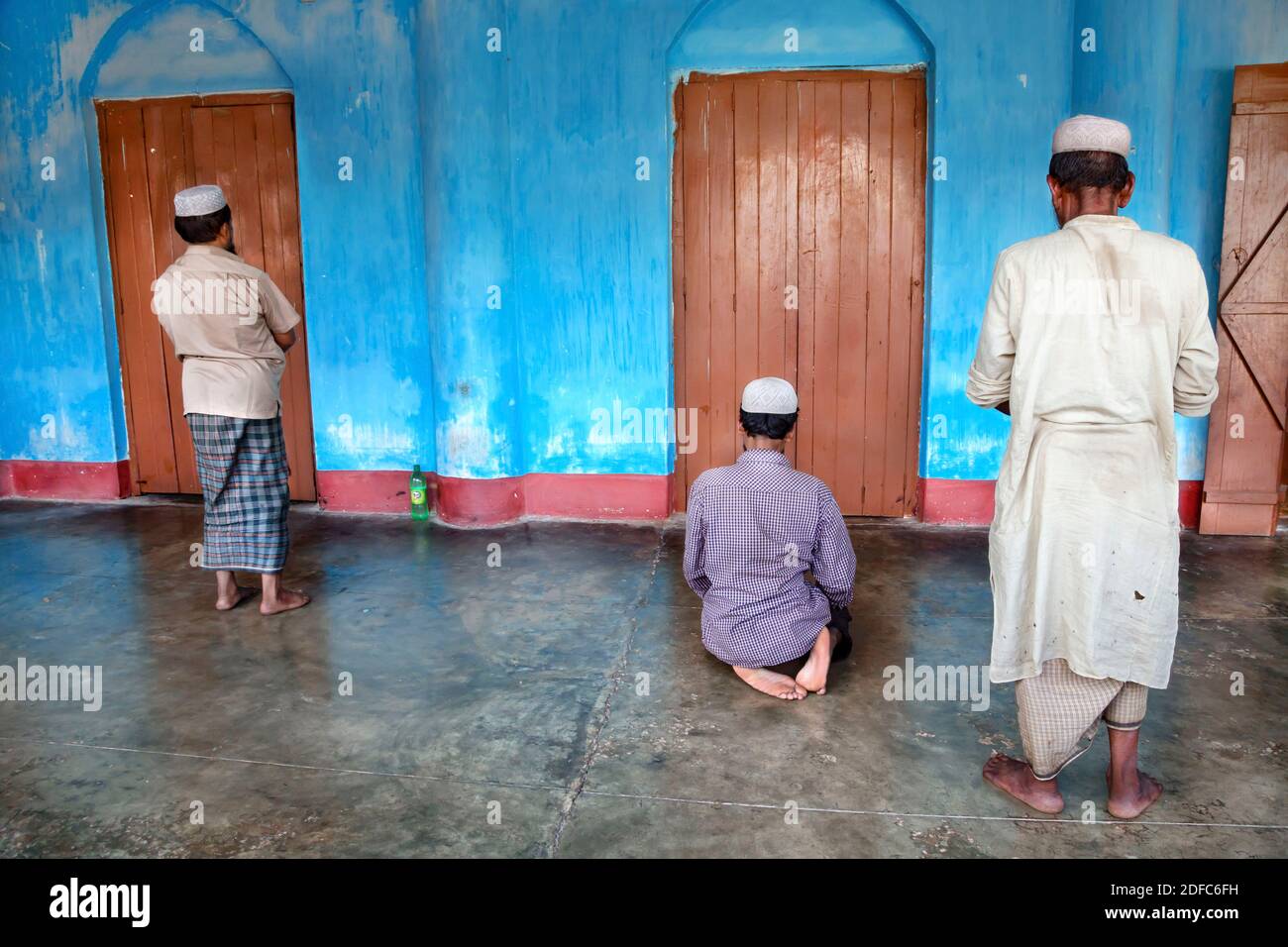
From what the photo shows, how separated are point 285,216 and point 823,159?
135 inches

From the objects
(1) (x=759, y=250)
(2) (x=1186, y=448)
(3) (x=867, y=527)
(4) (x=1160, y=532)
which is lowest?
(3) (x=867, y=527)

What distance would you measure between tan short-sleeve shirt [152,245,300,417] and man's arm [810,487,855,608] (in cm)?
252

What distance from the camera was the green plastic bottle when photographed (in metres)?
6.11

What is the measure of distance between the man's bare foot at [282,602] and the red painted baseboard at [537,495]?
5.03ft

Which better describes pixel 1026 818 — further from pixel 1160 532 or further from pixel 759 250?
pixel 759 250

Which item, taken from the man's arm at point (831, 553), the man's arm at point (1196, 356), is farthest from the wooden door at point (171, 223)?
the man's arm at point (1196, 356)

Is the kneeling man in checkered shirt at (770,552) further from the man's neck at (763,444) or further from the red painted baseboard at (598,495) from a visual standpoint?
the red painted baseboard at (598,495)

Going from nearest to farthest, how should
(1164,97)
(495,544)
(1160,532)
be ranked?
(1160,532) → (1164,97) → (495,544)

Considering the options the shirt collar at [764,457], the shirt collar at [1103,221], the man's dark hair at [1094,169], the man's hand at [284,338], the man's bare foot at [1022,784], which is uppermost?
the man's dark hair at [1094,169]

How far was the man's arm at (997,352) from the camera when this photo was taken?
8.65ft

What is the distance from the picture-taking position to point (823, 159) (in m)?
5.68

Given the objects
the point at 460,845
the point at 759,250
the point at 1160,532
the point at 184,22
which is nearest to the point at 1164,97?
the point at 759,250

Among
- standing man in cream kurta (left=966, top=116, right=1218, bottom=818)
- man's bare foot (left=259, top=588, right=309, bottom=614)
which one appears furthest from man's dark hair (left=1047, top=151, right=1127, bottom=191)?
man's bare foot (left=259, top=588, right=309, bottom=614)

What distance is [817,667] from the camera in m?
3.50
